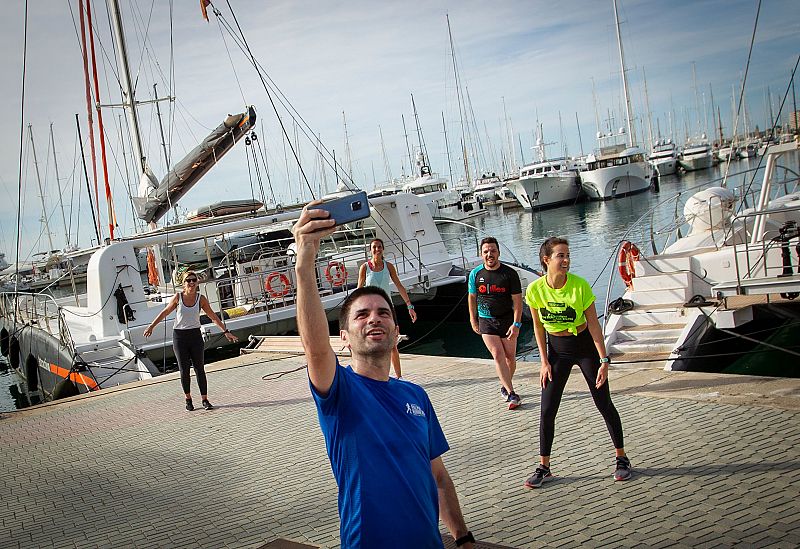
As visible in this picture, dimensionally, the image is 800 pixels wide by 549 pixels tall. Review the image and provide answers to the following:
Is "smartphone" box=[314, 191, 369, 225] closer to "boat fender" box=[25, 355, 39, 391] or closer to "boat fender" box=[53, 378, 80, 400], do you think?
"boat fender" box=[53, 378, 80, 400]

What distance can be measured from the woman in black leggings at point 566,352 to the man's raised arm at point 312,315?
332cm

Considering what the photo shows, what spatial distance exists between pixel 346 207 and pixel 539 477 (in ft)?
12.2

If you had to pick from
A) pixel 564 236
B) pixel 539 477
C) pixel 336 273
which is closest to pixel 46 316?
pixel 336 273

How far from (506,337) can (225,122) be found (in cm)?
1263

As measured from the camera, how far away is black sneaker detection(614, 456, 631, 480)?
550cm

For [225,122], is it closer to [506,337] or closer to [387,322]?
[506,337]

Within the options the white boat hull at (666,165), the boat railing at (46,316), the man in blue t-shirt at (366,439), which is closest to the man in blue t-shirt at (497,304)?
the man in blue t-shirt at (366,439)

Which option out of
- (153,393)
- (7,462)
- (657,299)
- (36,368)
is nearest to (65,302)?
(36,368)

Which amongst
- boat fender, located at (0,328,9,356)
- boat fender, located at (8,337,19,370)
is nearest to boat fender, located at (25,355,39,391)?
boat fender, located at (8,337,19,370)

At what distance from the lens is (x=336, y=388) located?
2.70 metres

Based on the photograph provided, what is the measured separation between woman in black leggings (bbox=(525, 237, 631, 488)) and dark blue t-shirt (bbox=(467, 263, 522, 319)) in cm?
232

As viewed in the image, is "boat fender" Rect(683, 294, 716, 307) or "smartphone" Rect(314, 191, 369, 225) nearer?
"smartphone" Rect(314, 191, 369, 225)

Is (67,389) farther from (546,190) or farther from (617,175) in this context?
(617,175)

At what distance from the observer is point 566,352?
18.8 ft
